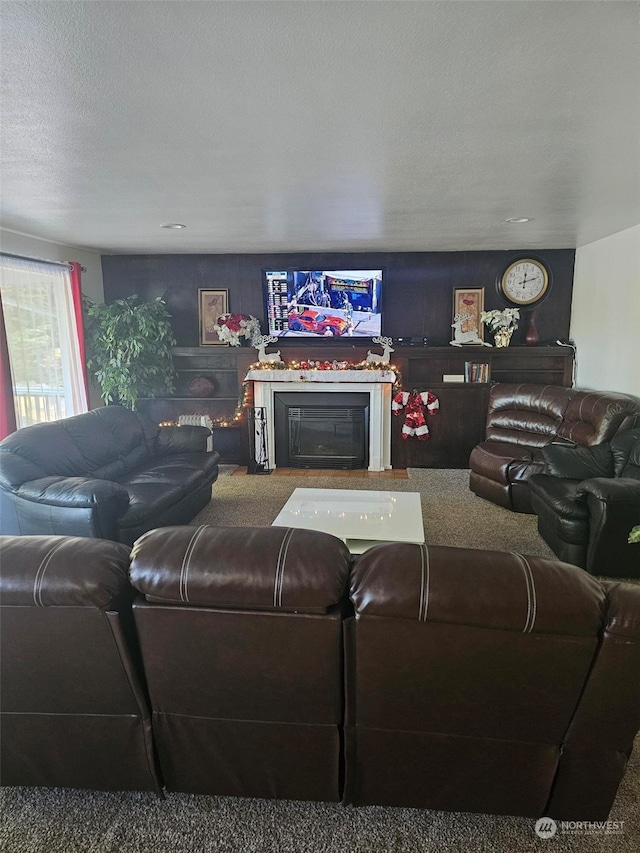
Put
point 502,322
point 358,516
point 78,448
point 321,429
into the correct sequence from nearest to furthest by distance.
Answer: point 358,516 → point 78,448 → point 502,322 → point 321,429

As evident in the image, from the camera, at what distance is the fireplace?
5.86 metres

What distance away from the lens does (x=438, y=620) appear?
49.9 inches

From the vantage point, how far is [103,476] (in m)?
3.93

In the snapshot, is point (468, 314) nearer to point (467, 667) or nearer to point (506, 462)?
point (506, 462)

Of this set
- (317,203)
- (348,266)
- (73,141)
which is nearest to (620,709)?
(73,141)

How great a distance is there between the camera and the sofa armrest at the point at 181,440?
4.71m

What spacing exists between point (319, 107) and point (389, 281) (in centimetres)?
420

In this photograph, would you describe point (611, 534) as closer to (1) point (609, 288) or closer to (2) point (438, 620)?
(2) point (438, 620)

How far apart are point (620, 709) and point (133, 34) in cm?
215

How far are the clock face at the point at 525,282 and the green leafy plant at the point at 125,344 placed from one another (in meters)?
3.79

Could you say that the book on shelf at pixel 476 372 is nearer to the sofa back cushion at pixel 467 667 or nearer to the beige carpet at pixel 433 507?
the beige carpet at pixel 433 507

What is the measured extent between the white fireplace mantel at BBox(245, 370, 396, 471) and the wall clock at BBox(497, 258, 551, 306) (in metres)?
1.61

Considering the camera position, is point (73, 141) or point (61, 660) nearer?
point (61, 660)

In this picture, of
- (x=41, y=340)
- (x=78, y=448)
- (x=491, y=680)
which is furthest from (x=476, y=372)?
(x=491, y=680)
